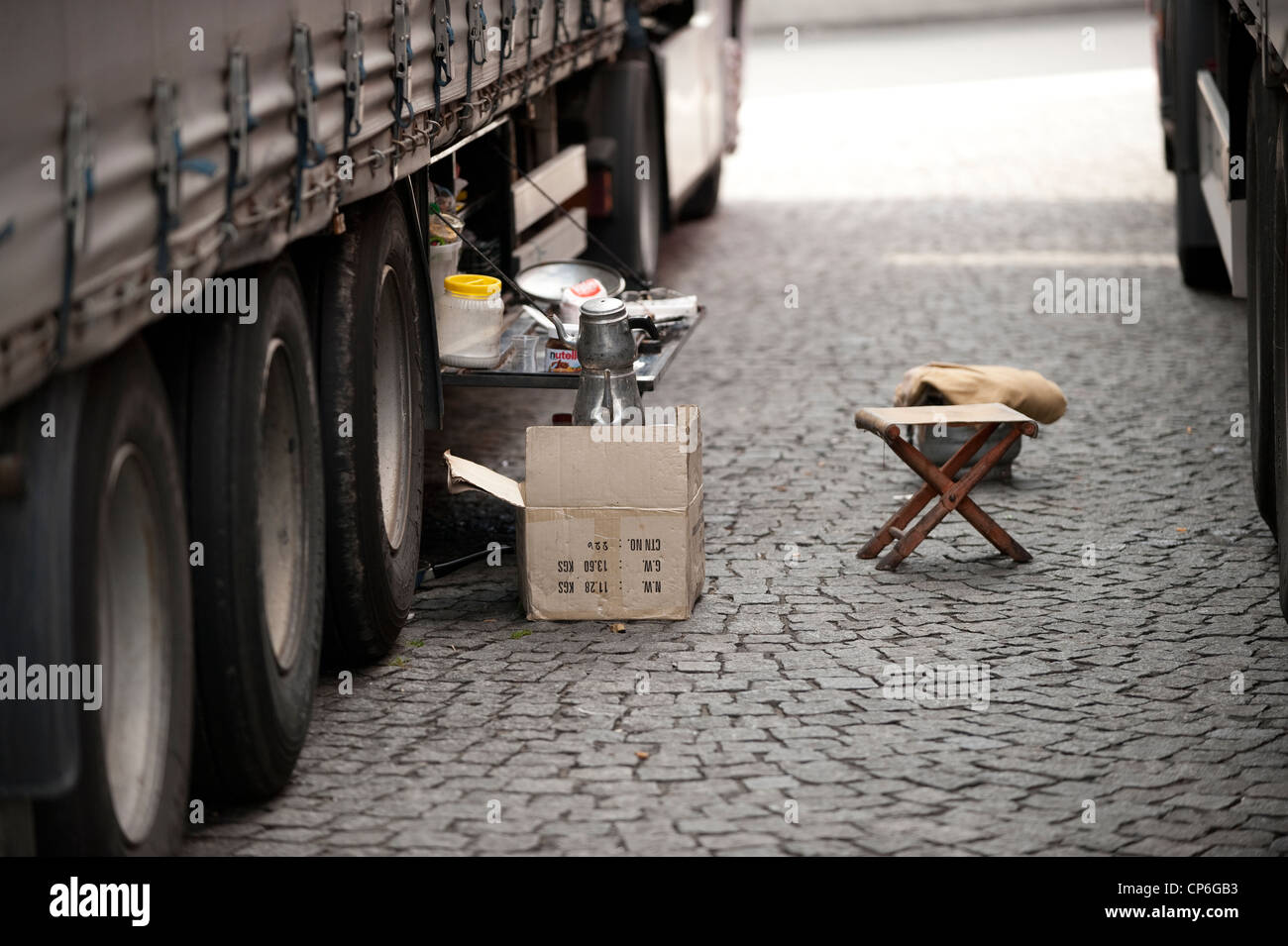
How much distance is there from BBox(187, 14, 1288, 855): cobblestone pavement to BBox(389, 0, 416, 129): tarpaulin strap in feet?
5.62

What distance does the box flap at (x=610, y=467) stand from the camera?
236 inches

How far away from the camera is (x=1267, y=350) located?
21.9 feet

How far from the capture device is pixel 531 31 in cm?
833

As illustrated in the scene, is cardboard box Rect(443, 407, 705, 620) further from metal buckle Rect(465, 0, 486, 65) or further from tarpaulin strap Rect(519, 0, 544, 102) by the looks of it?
tarpaulin strap Rect(519, 0, 544, 102)

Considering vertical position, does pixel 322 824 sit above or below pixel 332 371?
below

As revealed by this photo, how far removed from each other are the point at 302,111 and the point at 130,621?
1.46m

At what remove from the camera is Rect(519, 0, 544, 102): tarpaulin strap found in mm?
8289

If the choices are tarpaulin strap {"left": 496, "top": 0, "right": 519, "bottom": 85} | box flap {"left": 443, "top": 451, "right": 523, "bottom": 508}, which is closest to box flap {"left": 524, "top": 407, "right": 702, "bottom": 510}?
box flap {"left": 443, "top": 451, "right": 523, "bottom": 508}

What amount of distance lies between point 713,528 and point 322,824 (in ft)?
9.67

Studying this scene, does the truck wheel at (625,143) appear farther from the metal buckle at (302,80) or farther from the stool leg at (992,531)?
the metal buckle at (302,80)
